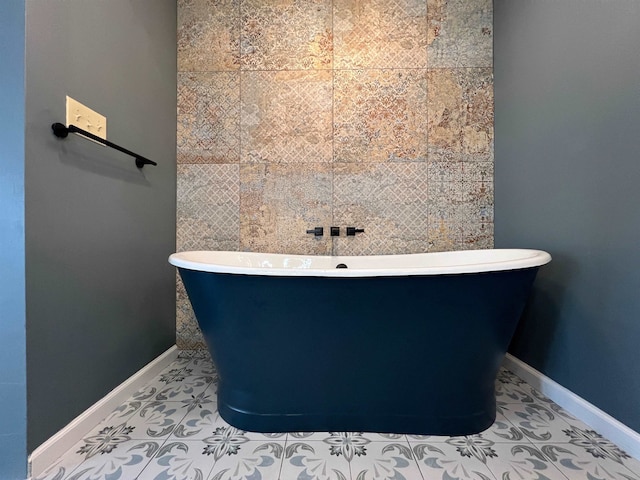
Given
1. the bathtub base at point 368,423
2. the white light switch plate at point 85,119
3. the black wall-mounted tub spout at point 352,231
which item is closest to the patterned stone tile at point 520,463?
the bathtub base at point 368,423

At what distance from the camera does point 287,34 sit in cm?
182

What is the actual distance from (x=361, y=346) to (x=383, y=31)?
1845 millimetres

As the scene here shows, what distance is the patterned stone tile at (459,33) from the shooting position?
5.89 feet

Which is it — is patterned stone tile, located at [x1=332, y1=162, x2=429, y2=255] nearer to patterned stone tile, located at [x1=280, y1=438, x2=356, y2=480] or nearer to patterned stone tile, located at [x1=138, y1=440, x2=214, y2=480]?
patterned stone tile, located at [x1=280, y1=438, x2=356, y2=480]

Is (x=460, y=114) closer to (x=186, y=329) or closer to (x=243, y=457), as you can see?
(x=243, y=457)

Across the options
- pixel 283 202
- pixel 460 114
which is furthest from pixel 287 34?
pixel 460 114

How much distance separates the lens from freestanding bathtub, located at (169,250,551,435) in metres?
1.01

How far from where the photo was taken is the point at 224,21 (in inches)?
71.8

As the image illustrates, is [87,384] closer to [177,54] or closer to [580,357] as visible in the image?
[177,54]

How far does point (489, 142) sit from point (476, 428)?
1.56 meters

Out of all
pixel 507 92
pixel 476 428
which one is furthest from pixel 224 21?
pixel 476 428

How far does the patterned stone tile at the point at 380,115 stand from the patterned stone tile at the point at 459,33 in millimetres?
183

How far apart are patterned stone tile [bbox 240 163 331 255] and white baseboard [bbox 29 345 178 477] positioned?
2.89 feet

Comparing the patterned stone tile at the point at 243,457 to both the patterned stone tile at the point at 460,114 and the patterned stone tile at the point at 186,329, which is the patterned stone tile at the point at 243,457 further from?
the patterned stone tile at the point at 460,114
